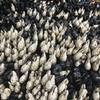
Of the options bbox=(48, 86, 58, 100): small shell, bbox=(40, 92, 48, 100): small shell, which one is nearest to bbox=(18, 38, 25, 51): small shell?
bbox=(48, 86, 58, 100): small shell

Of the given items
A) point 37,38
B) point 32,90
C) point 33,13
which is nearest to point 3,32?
point 37,38

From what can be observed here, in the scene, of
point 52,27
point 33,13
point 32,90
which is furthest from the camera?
point 33,13

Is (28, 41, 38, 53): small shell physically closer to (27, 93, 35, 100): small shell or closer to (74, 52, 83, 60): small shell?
(74, 52, 83, 60): small shell

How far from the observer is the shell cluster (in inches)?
310

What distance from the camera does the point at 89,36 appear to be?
34.2 feet

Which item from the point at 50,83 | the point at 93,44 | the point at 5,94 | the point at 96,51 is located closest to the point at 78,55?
the point at 96,51

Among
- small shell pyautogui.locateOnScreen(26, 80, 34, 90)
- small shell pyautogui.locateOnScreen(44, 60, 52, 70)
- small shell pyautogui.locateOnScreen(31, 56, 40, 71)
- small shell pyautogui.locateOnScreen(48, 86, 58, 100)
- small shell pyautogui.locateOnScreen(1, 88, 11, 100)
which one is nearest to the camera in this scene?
small shell pyautogui.locateOnScreen(48, 86, 58, 100)

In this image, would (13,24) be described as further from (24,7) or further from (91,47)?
(91,47)

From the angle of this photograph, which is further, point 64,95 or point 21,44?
point 21,44

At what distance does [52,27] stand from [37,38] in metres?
0.86

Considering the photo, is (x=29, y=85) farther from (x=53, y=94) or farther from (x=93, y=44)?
(x=93, y=44)

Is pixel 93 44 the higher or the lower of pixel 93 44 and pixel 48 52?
the lower

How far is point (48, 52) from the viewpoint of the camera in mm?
9211

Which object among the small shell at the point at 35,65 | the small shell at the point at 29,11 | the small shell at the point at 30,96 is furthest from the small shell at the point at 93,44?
the small shell at the point at 30,96
